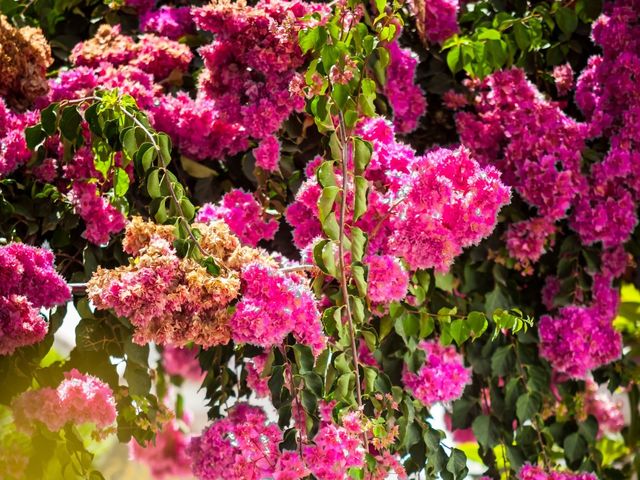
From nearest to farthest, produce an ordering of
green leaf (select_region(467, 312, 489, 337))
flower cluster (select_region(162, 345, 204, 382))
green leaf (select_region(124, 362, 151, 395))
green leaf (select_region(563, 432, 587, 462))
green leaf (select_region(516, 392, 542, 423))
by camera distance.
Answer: green leaf (select_region(467, 312, 489, 337)) → green leaf (select_region(124, 362, 151, 395)) → green leaf (select_region(516, 392, 542, 423)) → green leaf (select_region(563, 432, 587, 462)) → flower cluster (select_region(162, 345, 204, 382))

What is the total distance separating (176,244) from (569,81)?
112 cm

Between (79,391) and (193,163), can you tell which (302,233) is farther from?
(79,391)

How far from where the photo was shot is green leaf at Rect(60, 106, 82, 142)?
5.77 feet

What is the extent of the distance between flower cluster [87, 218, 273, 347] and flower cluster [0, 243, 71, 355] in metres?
0.14

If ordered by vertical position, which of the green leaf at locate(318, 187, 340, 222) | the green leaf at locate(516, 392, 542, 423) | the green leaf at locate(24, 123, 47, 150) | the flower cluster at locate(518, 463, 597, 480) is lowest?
the flower cluster at locate(518, 463, 597, 480)

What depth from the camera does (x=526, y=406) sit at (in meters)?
2.12

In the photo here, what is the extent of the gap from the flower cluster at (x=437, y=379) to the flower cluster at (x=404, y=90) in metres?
0.49

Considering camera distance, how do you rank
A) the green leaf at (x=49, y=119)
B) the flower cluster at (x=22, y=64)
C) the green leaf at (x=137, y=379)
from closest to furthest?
the green leaf at (x=49, y=119) → the green leaf at (x=137, y=379) → the flower cluster at (x=22, y=64)

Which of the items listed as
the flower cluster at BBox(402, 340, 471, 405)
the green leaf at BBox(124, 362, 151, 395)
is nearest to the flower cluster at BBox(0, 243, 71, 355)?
the green leaf at BBox(124, 362, 151, 395)

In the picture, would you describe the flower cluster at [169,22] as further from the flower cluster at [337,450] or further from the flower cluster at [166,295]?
the flower cluster at [337,450]

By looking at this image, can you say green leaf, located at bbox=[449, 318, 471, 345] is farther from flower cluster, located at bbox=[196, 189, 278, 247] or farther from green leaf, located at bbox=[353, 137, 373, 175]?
flower cluster, located at bbox=[196, 189, 278, 247]

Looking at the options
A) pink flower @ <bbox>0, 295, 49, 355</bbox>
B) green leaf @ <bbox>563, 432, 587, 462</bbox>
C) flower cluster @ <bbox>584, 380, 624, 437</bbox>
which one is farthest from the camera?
flower cluster @ <bbox>584, 380, 624, 437</bbox>

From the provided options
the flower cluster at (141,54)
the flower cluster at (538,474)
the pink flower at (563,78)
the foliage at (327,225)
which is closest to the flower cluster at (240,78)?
the foliage at (327,225)

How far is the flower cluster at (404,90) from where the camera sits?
2.18 m
